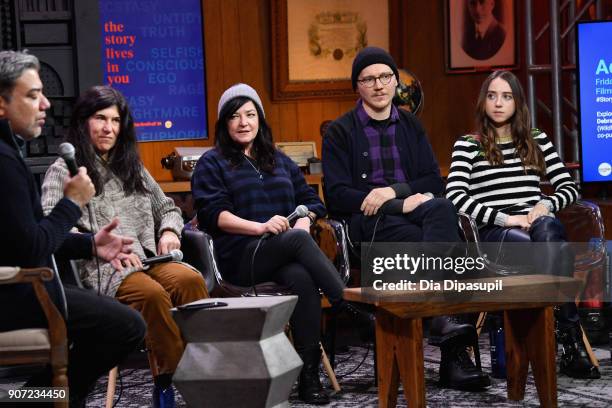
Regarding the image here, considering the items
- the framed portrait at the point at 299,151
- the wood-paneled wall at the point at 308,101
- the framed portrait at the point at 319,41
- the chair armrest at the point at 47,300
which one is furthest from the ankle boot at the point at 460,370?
the framed portrait at the point at 319,41

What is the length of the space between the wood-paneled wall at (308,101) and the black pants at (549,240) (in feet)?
5.22

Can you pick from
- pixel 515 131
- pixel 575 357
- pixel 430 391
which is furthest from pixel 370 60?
pixel 575 357

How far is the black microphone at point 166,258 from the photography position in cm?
413

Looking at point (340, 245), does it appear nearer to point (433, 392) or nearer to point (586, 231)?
point (433, 392)

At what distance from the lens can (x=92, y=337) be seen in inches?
135

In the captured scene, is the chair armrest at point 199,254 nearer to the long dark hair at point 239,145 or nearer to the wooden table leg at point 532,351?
the long dark hair at point 239,145

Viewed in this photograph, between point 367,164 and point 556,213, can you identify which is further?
point 556,213

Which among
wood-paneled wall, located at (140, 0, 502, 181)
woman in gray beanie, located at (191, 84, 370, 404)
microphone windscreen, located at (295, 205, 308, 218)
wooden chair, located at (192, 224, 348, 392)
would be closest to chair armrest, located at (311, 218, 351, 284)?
woman in gray beanie, located at (191, 84, 370, 404)

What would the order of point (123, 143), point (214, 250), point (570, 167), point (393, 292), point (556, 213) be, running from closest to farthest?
point (393, 292)
point (123, 143)
point (214, 250)
point (556, 213)
point (570, 167)

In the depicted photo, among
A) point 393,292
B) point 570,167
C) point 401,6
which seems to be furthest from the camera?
point 401,6

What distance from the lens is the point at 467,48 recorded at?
6500 millimetres

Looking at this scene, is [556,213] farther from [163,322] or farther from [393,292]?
[163,322]

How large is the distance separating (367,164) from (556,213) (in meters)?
1.01

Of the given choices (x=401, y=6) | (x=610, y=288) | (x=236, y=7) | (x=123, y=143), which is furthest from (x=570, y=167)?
(x=123, y=143)
